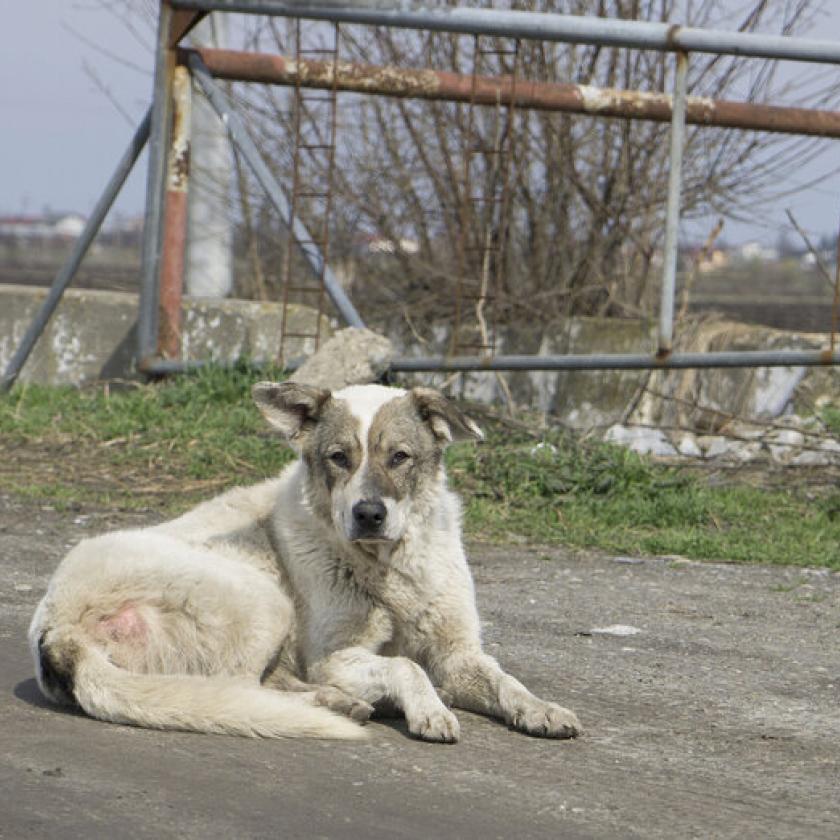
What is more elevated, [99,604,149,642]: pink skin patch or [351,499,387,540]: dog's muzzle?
[351,499,387,540]: dog's muzzle

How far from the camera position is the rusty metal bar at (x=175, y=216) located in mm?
9164

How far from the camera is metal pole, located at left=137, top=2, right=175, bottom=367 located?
9031mm

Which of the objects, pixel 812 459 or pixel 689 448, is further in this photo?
pixel 689 448

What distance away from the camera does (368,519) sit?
4477 mm

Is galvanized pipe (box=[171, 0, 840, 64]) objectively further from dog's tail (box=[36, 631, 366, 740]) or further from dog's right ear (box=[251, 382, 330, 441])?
dog's tail (box=[36, 631, 366, 740])

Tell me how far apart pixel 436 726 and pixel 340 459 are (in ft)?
3.26

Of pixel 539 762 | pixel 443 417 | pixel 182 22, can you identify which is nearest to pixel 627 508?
pixel 443 417

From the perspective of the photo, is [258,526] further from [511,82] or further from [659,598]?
[511,82]

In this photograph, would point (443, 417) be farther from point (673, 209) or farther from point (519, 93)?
point (519, 93)

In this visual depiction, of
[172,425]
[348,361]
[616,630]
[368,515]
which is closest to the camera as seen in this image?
[368,515]

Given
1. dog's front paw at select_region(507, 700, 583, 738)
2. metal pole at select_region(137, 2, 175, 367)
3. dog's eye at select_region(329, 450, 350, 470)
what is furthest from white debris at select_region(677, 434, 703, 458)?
dog's front paw at select_region(507, 700, 583, 738)

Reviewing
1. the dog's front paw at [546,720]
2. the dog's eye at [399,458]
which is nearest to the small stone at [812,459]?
the dog's eye at [399,458]

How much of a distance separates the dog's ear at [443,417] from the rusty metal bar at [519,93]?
14.7ft

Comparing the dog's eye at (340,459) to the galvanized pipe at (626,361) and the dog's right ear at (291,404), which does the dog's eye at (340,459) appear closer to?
the dog's right ear at (291,404)
